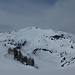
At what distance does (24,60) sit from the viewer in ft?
400

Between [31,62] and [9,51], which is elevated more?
[9,51]

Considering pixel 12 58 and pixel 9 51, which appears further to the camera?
pixel 9 51

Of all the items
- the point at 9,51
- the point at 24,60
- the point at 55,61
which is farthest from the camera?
the point at 55,61

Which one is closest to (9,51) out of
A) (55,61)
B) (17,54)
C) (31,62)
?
(17,54)

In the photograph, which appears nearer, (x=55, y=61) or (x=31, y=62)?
(x=31, y=62)

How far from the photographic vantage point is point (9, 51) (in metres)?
137

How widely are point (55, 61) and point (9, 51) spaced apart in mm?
66345

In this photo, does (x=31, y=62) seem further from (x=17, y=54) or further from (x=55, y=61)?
(x=55, y=61)

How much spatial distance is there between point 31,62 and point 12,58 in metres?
10.9

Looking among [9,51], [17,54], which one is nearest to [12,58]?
[17,54]

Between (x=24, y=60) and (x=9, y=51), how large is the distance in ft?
62.0

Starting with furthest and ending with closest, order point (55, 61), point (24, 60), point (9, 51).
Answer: point (55, 61)
point (9, 51)
point (24, 60)

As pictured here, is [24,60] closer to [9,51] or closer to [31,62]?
[31,62]

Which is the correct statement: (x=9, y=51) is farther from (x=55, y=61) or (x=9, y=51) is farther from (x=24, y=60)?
(x=55, y=61)
